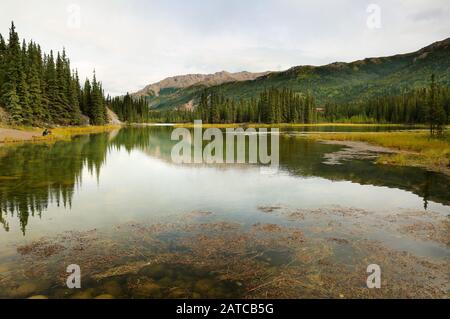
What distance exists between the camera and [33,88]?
233 feet

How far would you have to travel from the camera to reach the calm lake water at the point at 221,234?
8.85 meters

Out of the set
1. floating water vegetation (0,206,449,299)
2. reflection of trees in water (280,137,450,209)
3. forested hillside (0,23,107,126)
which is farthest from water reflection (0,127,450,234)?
forested hillside (0,23,107,126)

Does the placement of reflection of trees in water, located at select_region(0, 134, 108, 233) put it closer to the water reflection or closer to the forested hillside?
the water reflection

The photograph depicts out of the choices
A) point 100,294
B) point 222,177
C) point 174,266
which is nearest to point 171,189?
point 222,177

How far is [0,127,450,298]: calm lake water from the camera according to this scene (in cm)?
885

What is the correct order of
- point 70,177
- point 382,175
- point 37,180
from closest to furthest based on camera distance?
point 37,180
point 70,177
point 382,175

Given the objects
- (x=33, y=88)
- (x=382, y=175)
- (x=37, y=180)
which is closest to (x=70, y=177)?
(x=37, y=180)

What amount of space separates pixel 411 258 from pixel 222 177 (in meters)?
15.7

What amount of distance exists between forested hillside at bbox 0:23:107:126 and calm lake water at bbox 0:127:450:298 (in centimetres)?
4832

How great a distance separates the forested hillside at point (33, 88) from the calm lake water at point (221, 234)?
48324 mm

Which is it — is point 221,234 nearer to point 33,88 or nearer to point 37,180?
point 37,180

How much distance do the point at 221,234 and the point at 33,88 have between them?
73.5m
